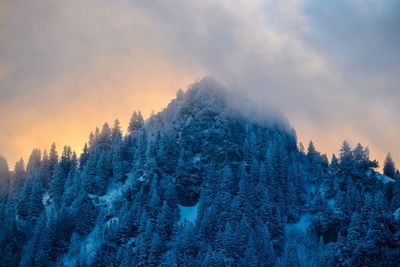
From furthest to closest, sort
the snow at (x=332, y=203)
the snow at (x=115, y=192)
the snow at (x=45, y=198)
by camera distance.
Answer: the snow at (x=45, y=198) → the snow at (x=115, y=192) → the snow at (x=332, y=203)

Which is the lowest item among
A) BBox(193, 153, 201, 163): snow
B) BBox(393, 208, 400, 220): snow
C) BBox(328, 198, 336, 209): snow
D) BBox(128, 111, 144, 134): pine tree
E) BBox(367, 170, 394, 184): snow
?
BBox(393, 208, 400, 220): snow

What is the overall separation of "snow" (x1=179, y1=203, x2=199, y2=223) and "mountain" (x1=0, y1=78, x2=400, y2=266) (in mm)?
486

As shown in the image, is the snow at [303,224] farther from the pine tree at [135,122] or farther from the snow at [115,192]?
the pine tree at [135,122]

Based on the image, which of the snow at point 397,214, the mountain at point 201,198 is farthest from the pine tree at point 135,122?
the snow at point 397,214

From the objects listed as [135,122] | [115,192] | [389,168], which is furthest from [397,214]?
[135,122]

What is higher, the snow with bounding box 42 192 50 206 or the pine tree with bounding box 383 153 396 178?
the pine tree with bounding box 383 153 396 178

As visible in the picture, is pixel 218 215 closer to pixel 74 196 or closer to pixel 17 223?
pixel 74 196

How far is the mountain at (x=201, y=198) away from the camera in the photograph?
109m

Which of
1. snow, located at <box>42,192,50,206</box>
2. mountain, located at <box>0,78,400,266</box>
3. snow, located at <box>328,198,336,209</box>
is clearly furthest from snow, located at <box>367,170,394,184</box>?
snow, located at <box>42,192,50,206</box>

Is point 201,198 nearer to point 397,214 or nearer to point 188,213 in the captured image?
point 188,213

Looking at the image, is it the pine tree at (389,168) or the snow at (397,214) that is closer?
the snow at (397,214)

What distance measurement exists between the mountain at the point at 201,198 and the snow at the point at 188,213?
0.49m

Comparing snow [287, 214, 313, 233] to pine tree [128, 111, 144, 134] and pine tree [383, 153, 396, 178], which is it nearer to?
pine tree [383, 153, 396, 178]

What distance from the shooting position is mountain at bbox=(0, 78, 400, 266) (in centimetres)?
10900
